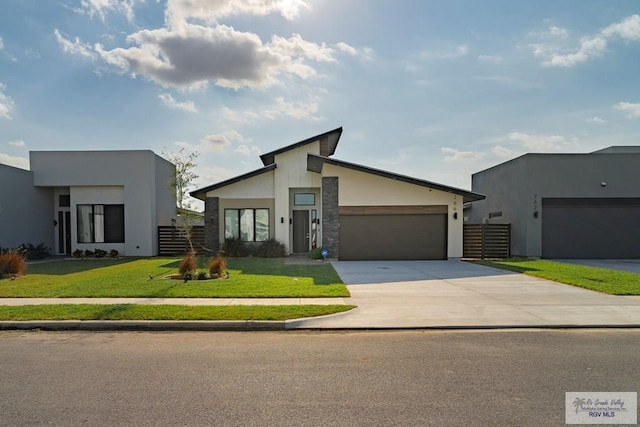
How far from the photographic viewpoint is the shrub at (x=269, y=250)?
19.4m

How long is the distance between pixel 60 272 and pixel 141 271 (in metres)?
3.21

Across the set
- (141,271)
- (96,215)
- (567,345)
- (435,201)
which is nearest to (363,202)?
(435,201)

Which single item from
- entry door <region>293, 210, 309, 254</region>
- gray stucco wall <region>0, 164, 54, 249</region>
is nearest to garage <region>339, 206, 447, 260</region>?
entry door <region>293, 210, 309, 254</region>

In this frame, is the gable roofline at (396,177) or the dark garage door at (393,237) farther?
the dark garage door at (393,237)

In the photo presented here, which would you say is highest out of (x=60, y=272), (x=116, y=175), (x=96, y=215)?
(x=116, y=175)

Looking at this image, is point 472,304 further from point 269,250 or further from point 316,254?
point 269,250

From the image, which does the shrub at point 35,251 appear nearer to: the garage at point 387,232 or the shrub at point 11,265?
the shrub at point 11,265

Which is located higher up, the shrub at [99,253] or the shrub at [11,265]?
the shrub at [11,265]

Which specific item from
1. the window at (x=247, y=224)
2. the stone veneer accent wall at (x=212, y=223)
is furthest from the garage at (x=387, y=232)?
the stone veneer accent wall at (x=212, y=223)

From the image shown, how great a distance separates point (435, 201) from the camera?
61.1 ft

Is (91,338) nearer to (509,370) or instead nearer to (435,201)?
(509,370)

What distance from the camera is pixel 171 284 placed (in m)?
10.7

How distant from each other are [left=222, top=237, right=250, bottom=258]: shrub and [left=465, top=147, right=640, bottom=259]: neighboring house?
15.1m
